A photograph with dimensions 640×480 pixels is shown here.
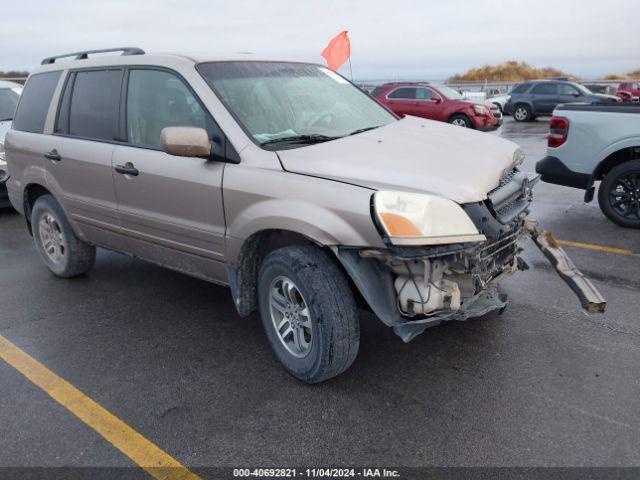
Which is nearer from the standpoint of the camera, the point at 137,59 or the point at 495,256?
the point at 495,256

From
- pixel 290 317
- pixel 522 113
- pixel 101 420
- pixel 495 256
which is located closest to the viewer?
pixel 101 420

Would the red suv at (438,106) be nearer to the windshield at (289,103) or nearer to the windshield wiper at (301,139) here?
the windshield at (289,103)

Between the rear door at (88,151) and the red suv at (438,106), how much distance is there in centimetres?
1282

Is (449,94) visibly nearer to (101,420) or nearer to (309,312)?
(309,312)

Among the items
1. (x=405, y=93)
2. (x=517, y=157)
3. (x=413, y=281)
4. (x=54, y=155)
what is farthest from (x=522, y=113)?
(x=413, y=281)

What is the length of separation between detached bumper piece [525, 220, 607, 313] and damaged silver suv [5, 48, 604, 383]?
0.03ft

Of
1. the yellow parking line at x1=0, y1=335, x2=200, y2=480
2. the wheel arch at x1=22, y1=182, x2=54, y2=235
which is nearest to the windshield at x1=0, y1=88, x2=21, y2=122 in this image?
the wheel arch at x1=22, y1=182, x2=54, y2=235

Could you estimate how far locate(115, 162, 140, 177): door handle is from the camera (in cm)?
391

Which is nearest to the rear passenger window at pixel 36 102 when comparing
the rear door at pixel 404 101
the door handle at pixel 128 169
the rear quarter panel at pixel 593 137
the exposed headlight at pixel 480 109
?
the door handle at pixel 128 169

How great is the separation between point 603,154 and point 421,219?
442 centimetres

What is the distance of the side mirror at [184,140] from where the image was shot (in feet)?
10.5

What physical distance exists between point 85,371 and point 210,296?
134 cm

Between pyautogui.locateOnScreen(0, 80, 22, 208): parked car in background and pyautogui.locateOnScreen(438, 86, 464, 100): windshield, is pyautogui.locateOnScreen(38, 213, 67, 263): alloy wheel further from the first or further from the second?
pyautogui.locateOnScreen(438, 86, 464, 100): windshield

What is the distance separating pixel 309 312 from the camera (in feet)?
10.2
